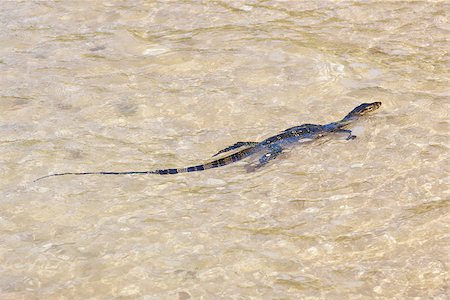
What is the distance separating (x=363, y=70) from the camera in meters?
9.33

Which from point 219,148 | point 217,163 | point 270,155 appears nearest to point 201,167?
point 217,163

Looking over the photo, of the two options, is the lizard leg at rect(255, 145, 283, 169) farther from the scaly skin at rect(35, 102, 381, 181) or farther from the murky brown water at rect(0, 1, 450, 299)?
the murky brown water at rect(0, 1, 450, 299)

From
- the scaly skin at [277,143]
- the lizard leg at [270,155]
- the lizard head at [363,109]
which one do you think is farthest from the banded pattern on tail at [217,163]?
the lizard head at [363,109]

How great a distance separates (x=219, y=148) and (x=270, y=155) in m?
0.58

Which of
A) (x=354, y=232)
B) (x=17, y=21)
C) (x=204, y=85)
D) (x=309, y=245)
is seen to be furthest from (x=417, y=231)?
(x=17, y=21)

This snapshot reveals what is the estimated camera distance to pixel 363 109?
26.9ft

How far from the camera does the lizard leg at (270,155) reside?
765cm

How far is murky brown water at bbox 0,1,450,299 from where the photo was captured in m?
6.04

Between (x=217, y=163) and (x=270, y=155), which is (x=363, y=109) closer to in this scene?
(x=270, y=155)

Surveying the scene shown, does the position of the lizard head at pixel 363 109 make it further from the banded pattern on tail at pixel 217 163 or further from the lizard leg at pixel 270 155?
the banded pattern on tail at pixel 217 163

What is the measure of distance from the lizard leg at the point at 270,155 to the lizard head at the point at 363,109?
963 millimetres

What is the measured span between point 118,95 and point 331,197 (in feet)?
10.6

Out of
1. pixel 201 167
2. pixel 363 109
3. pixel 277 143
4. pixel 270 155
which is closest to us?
pixel 201 167

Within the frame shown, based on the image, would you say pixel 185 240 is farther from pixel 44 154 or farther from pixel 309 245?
pixel 44 154
